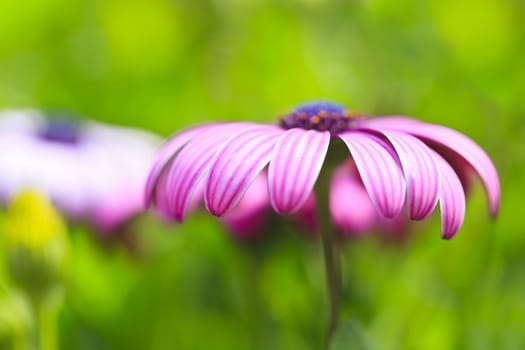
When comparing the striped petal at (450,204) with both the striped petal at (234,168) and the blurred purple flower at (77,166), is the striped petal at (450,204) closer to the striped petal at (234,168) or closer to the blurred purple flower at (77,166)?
the striped petal at (234,168)

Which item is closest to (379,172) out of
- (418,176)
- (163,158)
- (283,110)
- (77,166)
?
→ (418,176)

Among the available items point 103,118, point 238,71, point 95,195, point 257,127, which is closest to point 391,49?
point 238,71

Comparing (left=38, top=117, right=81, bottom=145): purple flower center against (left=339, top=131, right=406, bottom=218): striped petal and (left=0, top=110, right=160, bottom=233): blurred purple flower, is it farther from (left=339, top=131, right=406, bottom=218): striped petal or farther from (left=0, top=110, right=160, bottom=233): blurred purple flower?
(left=339, top=131, right=406, bottom=218): striped petal

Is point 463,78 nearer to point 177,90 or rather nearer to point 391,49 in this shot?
point 391,49

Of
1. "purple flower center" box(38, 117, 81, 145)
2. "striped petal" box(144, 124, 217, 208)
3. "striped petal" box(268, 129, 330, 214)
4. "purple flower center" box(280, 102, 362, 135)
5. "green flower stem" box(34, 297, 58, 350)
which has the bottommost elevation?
"green flower stem" box(34, 297, 58, 350)

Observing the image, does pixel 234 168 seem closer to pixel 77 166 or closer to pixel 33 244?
pixel 33 244

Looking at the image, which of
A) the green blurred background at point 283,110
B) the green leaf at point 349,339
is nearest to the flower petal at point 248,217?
the green blurred background at point 283,110

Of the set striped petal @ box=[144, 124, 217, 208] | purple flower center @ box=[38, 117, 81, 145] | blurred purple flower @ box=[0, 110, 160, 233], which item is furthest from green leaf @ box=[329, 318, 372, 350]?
purple flower center @ box=[38, 117, 81, 145]
